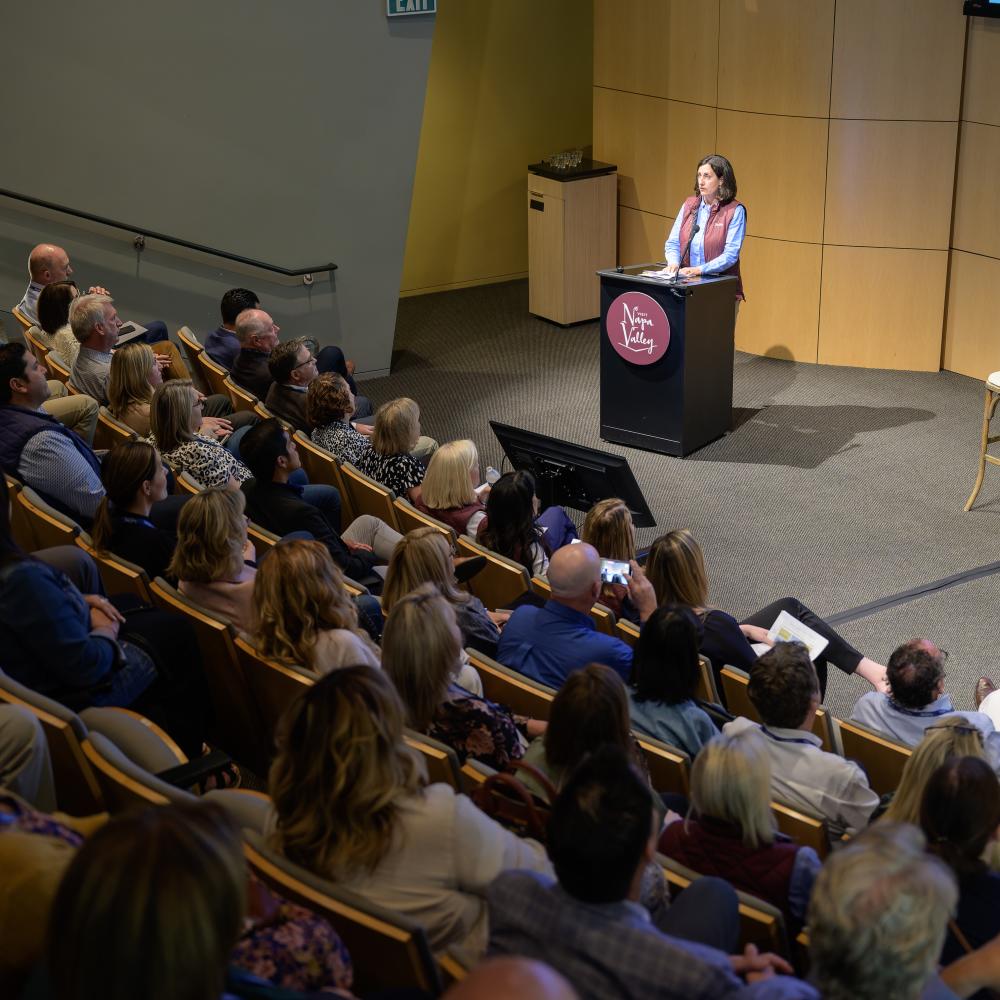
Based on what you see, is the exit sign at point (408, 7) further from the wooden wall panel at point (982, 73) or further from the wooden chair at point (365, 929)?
the wooden chair at point (365, 929)

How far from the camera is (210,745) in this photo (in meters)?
3.49

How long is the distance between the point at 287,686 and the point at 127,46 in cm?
546

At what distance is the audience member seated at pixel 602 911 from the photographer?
5.89 feet

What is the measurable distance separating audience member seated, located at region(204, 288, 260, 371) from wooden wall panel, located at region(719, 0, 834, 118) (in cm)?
393

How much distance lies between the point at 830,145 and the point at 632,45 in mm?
1964

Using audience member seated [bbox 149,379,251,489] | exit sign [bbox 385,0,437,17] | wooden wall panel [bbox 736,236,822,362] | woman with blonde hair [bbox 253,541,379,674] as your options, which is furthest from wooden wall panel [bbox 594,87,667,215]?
woman with blonde hair [bbox 253,541,379,674]

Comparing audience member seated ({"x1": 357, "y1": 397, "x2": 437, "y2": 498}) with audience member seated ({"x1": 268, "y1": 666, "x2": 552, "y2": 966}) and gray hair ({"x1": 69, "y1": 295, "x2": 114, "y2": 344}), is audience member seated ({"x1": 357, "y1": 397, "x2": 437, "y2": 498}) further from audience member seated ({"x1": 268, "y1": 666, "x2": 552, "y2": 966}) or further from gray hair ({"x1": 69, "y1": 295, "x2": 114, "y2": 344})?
audience member seated ({"x1": 268, "y1": 666, "x2": 552, "y2": 966})

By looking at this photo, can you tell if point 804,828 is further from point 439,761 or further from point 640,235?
point 640,235

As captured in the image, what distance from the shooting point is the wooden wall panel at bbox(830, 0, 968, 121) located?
753 cm

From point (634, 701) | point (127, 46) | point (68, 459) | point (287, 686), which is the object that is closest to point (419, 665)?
point (287, 686)

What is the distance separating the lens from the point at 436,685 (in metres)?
2.84

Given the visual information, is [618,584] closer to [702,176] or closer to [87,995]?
[87,995]

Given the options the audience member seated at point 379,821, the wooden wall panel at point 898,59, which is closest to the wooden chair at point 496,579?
the audience member seated at point 379,821

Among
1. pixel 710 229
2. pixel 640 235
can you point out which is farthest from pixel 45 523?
pixel 640 235
